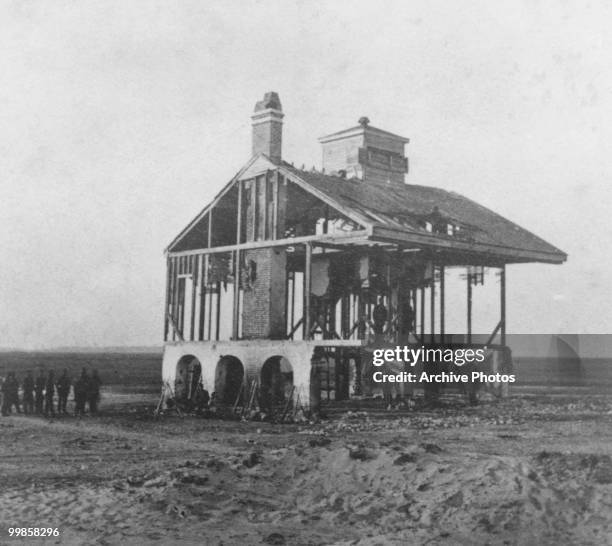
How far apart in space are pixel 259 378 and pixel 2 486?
12431 millimetres

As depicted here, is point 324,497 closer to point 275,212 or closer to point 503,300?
point 275,212

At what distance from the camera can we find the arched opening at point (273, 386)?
25.1 m

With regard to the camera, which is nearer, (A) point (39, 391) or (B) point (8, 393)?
(B) point (8, 393)

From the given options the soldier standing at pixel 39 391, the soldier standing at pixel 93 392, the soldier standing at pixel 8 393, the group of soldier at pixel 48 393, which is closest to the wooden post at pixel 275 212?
the group of soldier at pixel 48 393

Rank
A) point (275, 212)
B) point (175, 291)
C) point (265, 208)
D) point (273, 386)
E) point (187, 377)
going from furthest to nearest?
point (175, 291)
point (187, 377)
point (265, 208)
point (275, 212)
point (273, 386)

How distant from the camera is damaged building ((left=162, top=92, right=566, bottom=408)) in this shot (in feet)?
78.6

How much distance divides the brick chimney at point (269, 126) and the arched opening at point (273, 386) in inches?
272

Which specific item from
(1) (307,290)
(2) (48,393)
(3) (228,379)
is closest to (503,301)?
(1) (307,290)

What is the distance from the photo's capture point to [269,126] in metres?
26.8

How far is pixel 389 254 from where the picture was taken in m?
26.6

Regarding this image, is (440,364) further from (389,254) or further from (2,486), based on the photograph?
(2,486)

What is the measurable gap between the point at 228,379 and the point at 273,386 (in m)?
2.28

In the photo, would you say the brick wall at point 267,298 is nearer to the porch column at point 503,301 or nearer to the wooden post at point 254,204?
the wooden post at point 254,204

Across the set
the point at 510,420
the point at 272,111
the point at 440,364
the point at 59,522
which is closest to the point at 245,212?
the point at 272,111
